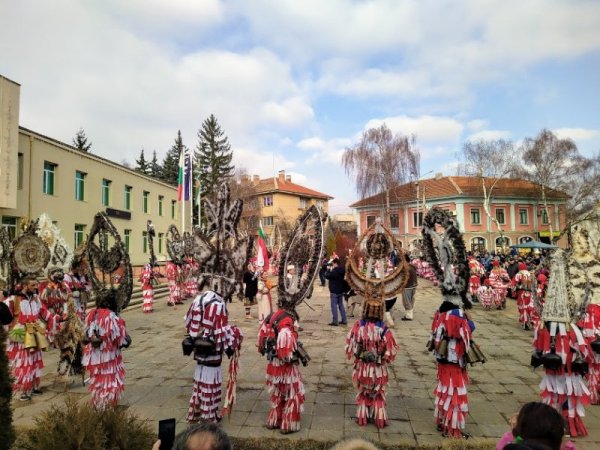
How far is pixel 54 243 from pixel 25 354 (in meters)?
3.70

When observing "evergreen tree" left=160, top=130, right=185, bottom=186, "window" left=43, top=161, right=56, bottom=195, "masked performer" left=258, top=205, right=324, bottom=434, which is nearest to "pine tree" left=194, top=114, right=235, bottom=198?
"evergreen tree" left=160, top=130, right=185, bottom=186

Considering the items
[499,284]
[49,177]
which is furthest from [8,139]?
[499,284]

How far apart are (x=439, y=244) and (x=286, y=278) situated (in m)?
2.18

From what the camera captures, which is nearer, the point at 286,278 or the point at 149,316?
the point at 286,278

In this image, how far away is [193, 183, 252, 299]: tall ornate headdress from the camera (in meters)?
5.57

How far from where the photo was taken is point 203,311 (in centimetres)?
526

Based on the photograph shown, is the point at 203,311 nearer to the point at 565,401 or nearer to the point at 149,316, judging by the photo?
the point at 565,401

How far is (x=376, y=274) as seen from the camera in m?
6.41

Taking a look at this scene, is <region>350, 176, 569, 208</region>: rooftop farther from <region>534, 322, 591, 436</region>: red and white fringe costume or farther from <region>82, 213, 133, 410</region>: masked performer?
<region>82, 213, 133, 410</region>: masked performer

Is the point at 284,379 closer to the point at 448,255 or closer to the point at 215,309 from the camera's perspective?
the point at 215,309

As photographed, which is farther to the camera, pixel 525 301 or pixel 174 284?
pixel 174 284

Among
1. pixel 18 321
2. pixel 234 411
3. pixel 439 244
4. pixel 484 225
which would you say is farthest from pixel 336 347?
pixel 484 225

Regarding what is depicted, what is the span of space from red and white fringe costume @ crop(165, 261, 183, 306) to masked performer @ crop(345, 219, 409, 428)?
13441 millimetres

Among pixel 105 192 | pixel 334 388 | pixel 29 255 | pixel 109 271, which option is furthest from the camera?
pixel 105 192
